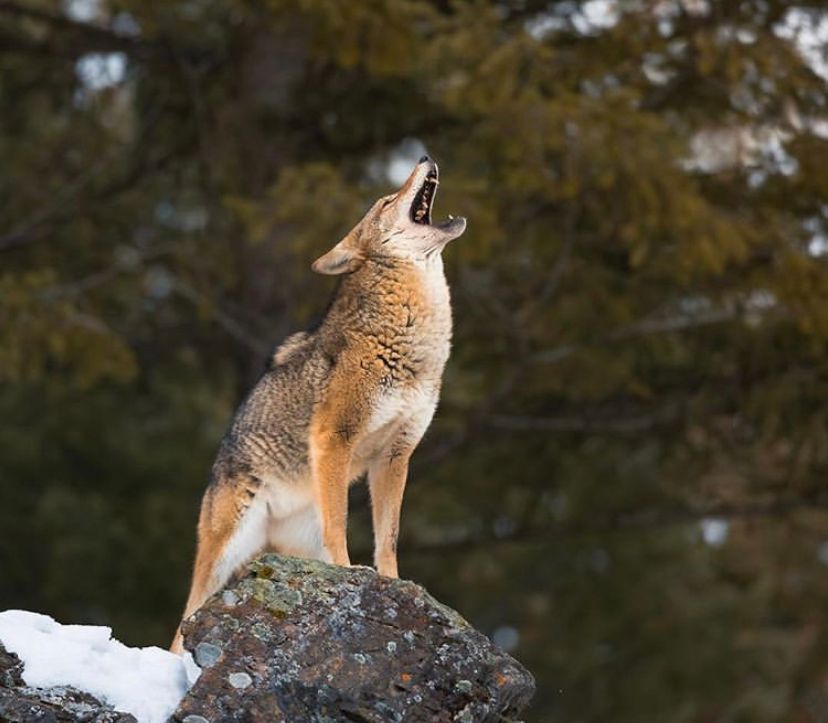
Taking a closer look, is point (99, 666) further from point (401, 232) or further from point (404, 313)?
point (401, 232)

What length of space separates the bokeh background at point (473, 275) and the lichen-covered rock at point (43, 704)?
21.3 feet

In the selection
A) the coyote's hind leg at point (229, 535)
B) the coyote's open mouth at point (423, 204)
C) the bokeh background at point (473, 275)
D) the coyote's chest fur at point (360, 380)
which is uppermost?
the bokeh background at point (473, 275)

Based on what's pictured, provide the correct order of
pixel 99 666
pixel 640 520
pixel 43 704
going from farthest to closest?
pixel 640 520 → pixel 99 666 → pixel 43 704

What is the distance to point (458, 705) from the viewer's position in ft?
19.8

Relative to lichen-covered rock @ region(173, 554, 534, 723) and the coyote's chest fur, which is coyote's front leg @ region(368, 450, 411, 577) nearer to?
the coyote's chest fur

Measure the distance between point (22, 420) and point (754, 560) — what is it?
10.5 metres

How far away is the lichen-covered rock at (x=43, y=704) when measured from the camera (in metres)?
5.59

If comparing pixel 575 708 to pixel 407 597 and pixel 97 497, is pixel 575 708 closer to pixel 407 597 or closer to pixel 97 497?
pixel 97 497

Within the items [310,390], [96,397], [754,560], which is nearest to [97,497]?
[96,397]

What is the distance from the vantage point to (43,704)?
5.66m

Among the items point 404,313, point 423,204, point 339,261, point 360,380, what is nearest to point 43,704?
point 360,380

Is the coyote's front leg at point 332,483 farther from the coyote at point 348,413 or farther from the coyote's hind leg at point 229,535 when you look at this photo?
the coyote's hind leg at point 229,535

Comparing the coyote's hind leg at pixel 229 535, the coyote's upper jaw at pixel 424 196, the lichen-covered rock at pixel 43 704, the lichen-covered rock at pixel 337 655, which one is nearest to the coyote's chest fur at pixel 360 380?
the coyote's hind leg at pixel 229 535

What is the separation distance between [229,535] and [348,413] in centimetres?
84
